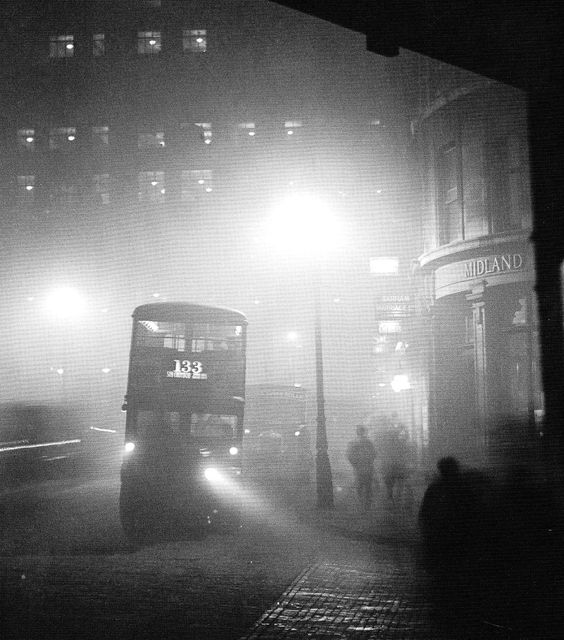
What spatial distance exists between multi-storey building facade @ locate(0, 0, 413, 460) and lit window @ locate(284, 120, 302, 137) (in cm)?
10

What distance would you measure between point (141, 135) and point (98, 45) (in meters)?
9.43

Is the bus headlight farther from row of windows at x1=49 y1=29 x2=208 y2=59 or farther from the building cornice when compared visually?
row of windows at x1=49 y1=29 x2=208 y2=59

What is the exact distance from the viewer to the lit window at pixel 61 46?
64.9m

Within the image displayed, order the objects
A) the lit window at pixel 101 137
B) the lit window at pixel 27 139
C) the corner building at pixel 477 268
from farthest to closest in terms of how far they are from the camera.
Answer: the lit window at pixel 27 139 < the lit window at pixel 101 137 < the corner building at pixel 477 268

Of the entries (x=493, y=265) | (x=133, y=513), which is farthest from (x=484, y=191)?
(x=133, y=513)

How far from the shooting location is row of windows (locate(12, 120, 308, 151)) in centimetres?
6375

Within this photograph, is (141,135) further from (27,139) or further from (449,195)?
(449,195)

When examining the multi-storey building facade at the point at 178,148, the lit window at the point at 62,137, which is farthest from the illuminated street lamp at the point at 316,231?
the lit window at the point at 62,137

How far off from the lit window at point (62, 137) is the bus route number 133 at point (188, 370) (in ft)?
185

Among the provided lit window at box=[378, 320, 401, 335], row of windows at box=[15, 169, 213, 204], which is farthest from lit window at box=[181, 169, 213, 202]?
lit window at box=[378, 320, 401, 335]

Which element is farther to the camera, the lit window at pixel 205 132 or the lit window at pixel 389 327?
the lit window at pixel 205 132

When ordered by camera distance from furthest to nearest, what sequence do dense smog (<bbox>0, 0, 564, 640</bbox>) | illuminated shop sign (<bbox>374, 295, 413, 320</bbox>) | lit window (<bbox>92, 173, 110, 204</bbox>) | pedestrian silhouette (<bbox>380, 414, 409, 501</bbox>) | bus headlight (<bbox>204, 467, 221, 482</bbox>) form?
lit window (<bbox>92, 173, 110, 204</bbox>)
illuminated shop sign (<bbox>374, 295, 413, 320</bbox>)
pedestrian silhouette (<bbox>380, 414, 409, 501</bbox>)
bus headlight (<bbox>204, 467, 221, 482</bbox>)
dense smog (<bbox>0, 0, 564, 640</bbox>)

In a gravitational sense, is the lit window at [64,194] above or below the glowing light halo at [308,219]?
above

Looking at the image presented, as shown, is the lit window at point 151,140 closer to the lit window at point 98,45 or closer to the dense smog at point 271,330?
the dense smog at point 271,330
